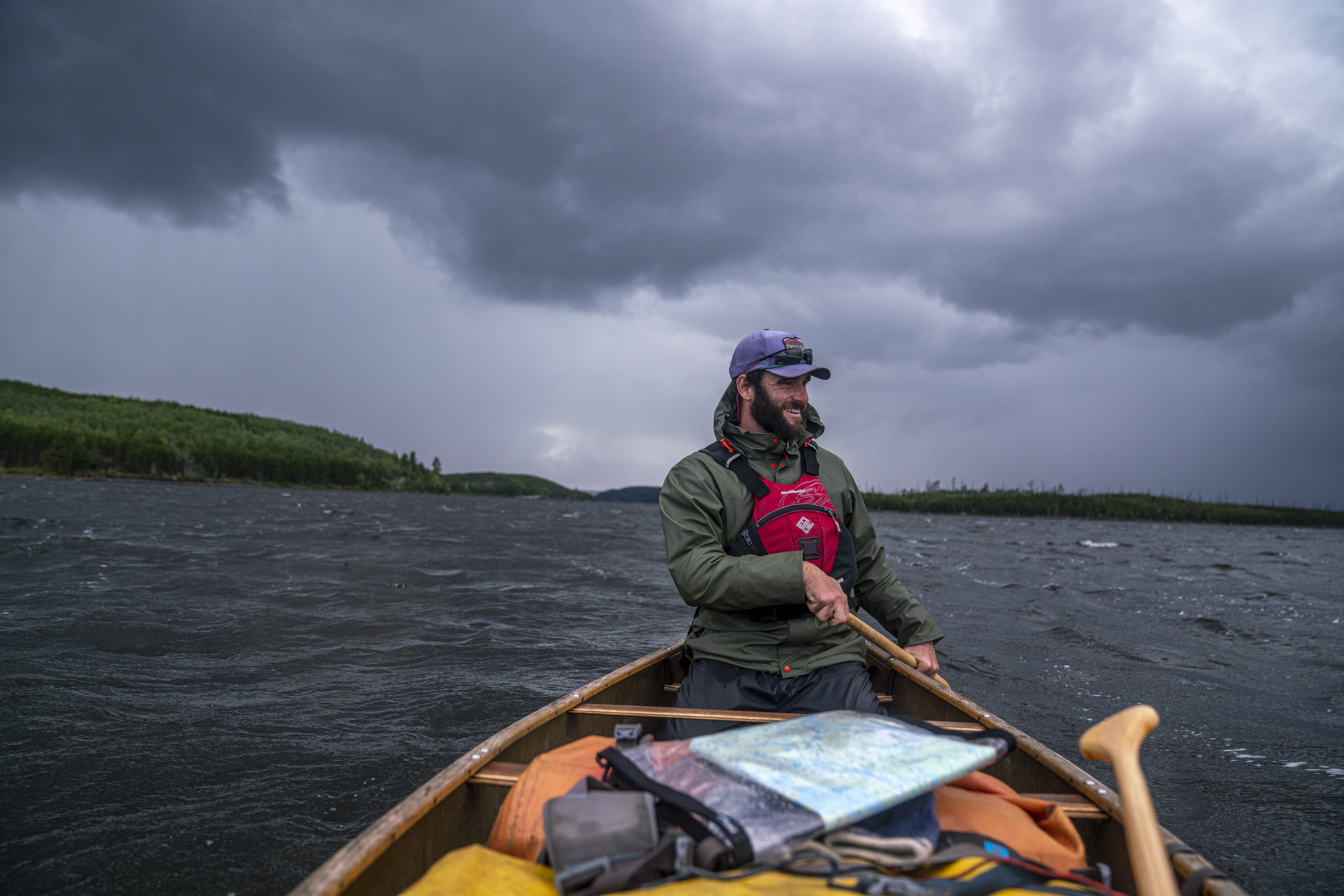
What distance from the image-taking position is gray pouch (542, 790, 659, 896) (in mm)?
1556

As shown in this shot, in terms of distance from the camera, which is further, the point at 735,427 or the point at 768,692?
the point at 735,427

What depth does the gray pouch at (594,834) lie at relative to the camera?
5.10 feet

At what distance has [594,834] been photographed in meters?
1.61

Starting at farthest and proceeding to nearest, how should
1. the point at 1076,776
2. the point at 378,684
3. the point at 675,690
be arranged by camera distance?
1. the point at 378,684
2. the point at 675,690
3. the point at 1076,776

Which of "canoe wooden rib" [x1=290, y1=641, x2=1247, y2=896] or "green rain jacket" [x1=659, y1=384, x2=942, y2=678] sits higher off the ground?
"green rain jacket" [x1=659, y1=384, x2=942, y2=678]

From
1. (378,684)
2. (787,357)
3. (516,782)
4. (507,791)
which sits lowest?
(378,684)

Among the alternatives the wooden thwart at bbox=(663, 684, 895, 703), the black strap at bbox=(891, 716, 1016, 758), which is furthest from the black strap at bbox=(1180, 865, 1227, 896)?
the wooden thwart at bbox=(663, 684, 895, 703)

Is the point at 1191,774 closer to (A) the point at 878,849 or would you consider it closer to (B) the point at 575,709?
(B) the point at 575,709

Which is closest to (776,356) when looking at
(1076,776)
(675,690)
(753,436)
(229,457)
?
(753,436)

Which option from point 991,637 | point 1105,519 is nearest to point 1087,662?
point 991,637

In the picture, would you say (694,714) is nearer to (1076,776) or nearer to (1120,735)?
(1076,776)

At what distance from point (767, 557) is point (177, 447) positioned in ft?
409

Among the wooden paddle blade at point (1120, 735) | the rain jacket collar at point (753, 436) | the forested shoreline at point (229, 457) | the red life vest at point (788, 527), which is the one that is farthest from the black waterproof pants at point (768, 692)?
the forested shoreline at point (229, 457)

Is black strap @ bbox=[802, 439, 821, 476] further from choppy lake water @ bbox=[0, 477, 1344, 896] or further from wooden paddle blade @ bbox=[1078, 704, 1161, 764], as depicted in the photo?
choppy lake water @ bbox=[0, 477, 1344, 896]
